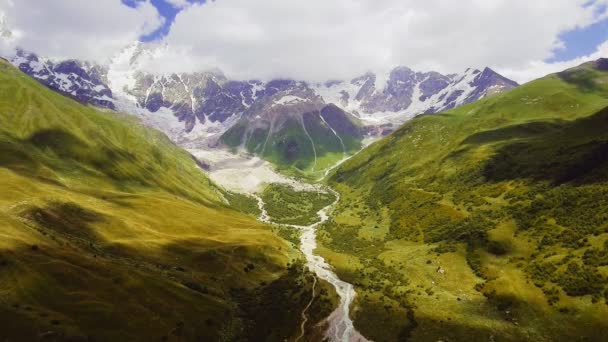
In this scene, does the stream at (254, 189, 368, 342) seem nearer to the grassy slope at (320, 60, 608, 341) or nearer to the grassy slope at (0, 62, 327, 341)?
the grassy slope at (320, 60, 608, 341)

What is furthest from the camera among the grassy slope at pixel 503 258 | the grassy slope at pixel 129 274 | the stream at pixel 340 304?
the stream at pixel 340 304

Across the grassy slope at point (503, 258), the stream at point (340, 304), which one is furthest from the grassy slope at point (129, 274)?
the grassy slope at point (503, 258)

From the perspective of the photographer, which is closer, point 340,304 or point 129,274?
point 129,274

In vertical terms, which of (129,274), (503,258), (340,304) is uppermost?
(503,258)

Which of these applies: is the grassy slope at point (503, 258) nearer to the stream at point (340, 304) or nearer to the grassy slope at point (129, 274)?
the stream at point (340, 304)

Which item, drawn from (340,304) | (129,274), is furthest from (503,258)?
(129,274)

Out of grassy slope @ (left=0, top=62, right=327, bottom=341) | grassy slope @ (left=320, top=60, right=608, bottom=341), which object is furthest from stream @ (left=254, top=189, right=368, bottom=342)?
grassy slope @ (left=0, top=62, right=327, bottom=341)

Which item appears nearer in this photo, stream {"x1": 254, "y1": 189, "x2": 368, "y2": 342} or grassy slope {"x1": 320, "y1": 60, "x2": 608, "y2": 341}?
grassy slope {"x1": 320, "y1": 60, "x2": 608, "y2": 341}

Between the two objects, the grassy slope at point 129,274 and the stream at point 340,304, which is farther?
the stream at point 340,304

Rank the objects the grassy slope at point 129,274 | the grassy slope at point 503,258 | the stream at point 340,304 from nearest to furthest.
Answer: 1. the grassy slope at point 129,274
2. the grassy slope at point 503,258
3. the stream at point 340,304

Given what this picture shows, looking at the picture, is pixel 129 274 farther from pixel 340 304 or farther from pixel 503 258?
pixel 503 258

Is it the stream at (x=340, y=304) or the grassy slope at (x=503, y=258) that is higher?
the grassy slope at (x=503, y=258)
